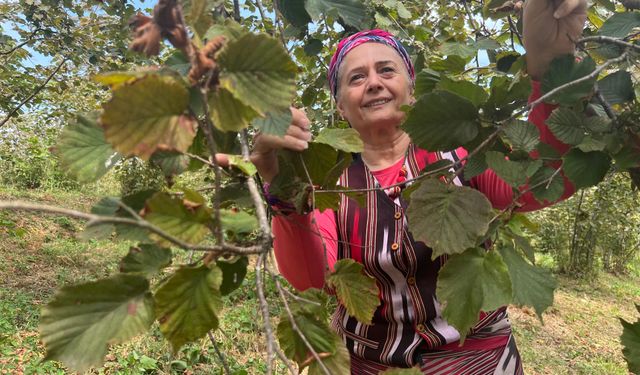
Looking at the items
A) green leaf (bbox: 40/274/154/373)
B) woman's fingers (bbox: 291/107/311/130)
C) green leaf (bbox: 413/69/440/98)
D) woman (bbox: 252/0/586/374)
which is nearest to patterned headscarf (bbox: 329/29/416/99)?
woman (bbox: 252/0/586/374)

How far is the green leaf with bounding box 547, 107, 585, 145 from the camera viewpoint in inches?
21.0

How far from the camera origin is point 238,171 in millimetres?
505

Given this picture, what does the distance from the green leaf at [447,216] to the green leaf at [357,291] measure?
83mm

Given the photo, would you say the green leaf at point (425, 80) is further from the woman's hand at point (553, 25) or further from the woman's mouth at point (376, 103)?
the woman's mouth at point (376, 103)

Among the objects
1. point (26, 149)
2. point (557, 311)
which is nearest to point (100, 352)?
point (557, 311)

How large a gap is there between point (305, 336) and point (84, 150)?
0.93 feet

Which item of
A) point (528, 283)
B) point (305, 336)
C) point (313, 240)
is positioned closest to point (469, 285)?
point (528, 283)

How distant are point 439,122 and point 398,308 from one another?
61 centimetres

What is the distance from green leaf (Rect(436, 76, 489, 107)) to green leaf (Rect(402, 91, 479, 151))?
0.02 meters

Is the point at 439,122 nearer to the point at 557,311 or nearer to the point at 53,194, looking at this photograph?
the point at 557,311

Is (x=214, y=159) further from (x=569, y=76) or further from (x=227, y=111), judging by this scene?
(x=569, y=76)

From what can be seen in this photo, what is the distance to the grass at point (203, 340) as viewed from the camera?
255 cm

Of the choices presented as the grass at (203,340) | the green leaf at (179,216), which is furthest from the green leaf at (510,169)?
the grass at (203,340)

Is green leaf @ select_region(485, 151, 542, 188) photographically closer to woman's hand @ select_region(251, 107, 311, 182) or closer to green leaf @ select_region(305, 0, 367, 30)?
woman's hand @ select_region(251, 107, 311, 182)
